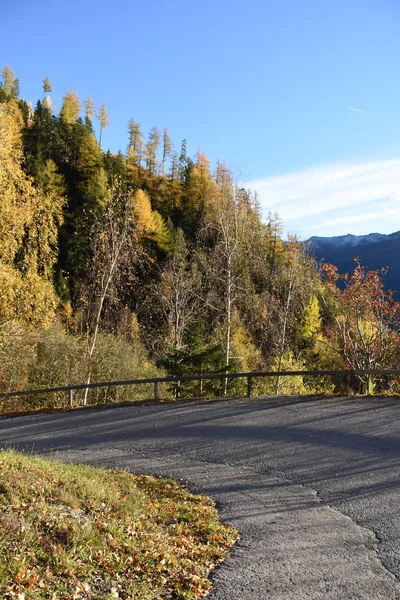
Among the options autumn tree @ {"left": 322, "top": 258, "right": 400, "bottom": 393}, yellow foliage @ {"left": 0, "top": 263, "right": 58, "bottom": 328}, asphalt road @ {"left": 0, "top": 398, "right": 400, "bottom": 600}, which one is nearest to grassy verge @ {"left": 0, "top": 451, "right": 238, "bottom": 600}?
asphalt road @ {"left": 0, "top": 398, "right": 400, "bottom": 600}

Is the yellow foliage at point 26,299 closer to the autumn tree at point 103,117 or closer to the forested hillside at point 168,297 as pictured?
the forested hillside at point 168,297

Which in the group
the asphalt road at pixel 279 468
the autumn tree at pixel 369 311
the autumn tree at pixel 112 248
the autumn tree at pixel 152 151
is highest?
the autumn tree at pixel 152 151

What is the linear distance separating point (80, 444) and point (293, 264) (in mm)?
18228

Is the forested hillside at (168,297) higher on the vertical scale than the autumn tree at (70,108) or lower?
lower

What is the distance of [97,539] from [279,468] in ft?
14.6

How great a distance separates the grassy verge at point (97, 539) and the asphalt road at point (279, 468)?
429 mm

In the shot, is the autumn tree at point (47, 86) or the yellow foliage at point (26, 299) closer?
the yellow foliage at point (26, 299)

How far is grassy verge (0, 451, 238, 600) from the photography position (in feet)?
15.0

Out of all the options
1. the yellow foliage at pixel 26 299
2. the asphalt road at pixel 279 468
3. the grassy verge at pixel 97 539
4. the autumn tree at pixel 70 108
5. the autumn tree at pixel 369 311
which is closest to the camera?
the grassy verge at pixel 97 539

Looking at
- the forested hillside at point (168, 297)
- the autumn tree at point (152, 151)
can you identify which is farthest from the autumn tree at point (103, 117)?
the forested hillside at point (168, 297)

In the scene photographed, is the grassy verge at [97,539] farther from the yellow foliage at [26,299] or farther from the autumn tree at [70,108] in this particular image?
the autumn tree at [70,108]

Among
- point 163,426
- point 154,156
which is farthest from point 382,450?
point 154,156

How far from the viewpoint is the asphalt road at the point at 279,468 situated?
16.6ft

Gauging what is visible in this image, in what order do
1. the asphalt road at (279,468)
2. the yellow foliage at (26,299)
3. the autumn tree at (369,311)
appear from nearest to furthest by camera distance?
the asphalt road at (279,468) < the yellow foliage at (26,299) < the autumn tree at (369,311)
